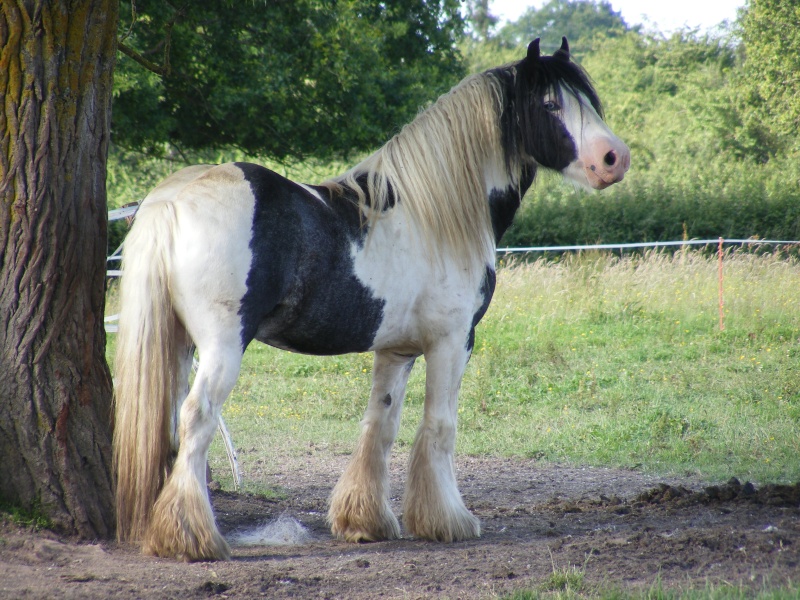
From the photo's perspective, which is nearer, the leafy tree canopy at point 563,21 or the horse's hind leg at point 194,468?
the horse's hind leg at point 194,468

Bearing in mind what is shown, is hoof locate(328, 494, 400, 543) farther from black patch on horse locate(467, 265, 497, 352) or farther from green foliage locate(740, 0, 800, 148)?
green foliage locate(740, 0, 800, 148)

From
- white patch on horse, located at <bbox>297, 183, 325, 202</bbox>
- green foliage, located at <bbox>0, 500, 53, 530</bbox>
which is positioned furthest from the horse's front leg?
green foliage, located at <bbox>0, 500, 53, 530</bbox>

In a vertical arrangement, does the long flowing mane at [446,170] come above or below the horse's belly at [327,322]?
above

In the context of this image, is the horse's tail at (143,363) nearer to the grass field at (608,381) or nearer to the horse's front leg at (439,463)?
the horse's front leg at (439,463)

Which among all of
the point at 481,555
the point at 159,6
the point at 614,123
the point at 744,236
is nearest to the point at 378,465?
the point at 481,555

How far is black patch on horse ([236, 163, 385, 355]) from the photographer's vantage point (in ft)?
10.7

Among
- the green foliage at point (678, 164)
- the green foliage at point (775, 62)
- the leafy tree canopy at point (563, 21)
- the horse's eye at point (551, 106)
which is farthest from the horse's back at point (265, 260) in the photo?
the leafy tree canopy at point (563, 21)

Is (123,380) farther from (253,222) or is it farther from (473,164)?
(473,164)

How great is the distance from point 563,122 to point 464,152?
21.0 inches

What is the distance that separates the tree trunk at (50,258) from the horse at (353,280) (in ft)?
1.11

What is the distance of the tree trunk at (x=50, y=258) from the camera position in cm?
337

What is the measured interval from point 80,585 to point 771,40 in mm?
25368

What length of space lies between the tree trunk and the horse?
13.3 inches

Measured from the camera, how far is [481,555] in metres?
3.36
